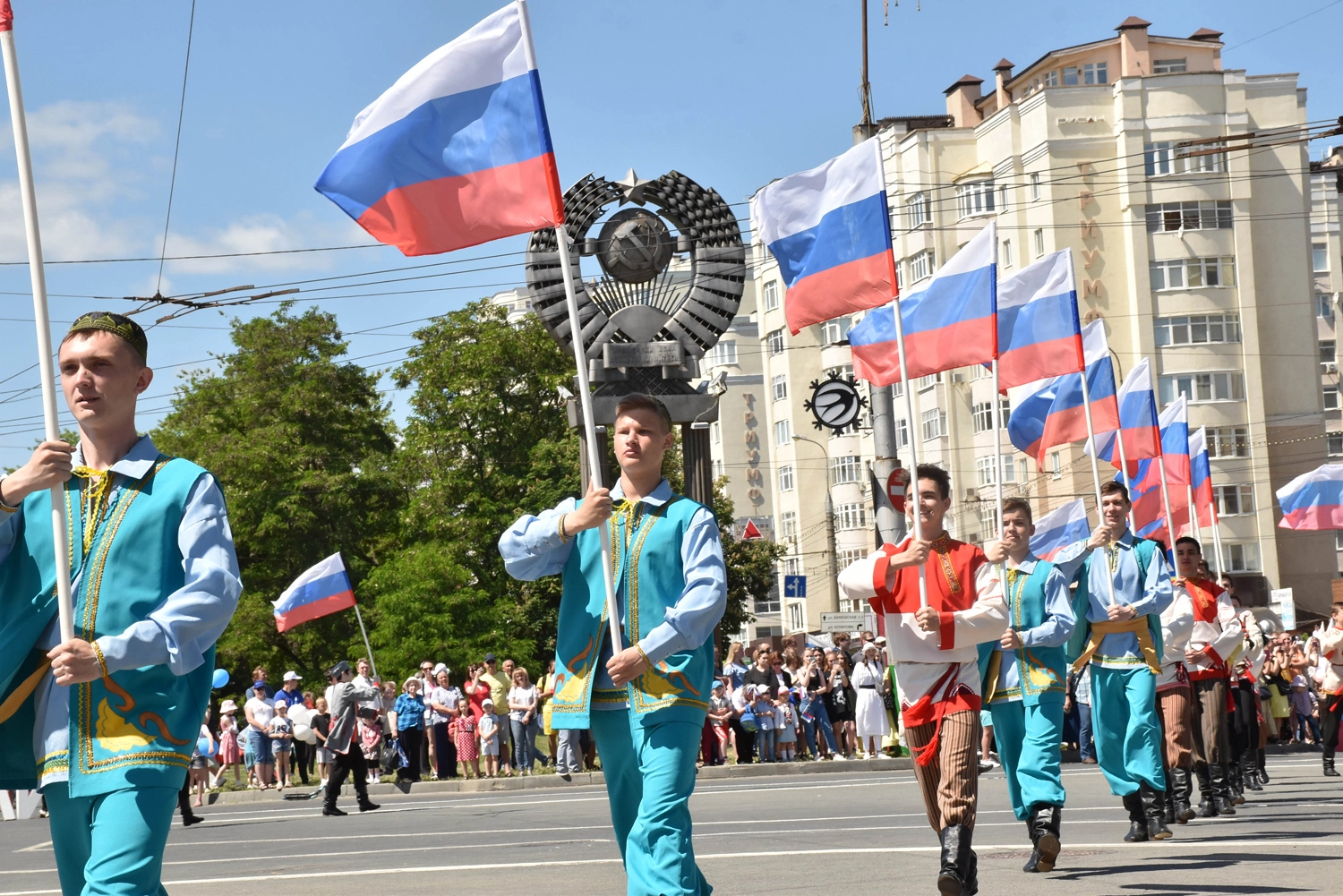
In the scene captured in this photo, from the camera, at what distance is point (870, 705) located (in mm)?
28797

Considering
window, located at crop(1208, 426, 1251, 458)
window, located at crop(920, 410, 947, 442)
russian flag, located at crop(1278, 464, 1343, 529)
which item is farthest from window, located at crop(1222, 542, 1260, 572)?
russian flag, located at crop(1278, 464, 1343, 529)

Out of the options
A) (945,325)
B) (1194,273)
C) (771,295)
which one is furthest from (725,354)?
(945,325)

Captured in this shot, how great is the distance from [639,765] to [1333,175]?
90258 millimetres

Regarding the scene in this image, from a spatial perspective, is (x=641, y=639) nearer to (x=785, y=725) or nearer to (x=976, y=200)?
(x=785, y=725)

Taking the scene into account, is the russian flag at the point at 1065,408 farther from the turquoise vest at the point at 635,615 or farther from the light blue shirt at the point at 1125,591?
the turquoise vest at the point at 635,615

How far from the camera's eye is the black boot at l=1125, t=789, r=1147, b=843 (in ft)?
39.7

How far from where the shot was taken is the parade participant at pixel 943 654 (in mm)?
8625

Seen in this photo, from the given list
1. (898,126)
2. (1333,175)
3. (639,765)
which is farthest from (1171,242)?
(639,765)

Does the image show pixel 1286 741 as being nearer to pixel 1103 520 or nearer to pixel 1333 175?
pixel 1103 520

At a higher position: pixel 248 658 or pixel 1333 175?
pixel 1333 175

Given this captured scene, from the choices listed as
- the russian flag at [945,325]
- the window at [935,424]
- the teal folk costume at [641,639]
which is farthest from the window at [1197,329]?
the teal folk costume at [641,639]

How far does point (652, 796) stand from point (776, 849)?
21.2 ft

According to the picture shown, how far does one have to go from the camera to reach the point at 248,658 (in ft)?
181

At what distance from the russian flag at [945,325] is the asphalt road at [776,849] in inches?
136
